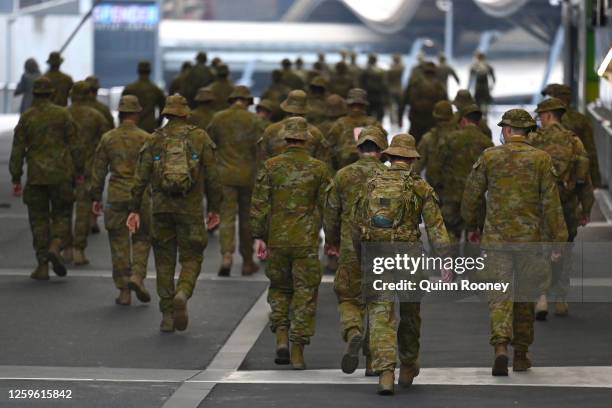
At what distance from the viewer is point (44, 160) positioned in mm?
16812

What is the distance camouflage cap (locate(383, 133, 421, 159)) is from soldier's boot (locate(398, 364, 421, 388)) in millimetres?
1362

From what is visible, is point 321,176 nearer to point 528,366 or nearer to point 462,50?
point 528,366

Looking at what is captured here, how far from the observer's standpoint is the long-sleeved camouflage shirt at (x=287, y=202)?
12484 millimetres

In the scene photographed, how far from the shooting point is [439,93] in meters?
27.5

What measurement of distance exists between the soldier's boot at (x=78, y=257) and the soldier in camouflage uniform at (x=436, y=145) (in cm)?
377

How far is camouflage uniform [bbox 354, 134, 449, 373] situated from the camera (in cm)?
1106

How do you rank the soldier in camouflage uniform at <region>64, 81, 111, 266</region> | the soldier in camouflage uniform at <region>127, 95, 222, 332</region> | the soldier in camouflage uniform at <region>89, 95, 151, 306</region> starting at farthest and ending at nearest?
the soldier in camouflage uniform at <region>64, 81, 111, 266</region>, the soldier in camouflage uniform at <region>89, 95, 151, 306</region>, the soldier in camouflage uniform at <region>127, 95, 222, 332</region>

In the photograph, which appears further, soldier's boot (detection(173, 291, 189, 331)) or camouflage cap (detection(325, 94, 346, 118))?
camouflage cap (detection(325, 94, 346, 118))

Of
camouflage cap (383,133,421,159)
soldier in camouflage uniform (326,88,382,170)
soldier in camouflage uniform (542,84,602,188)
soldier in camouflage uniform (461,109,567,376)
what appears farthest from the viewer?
soldier in camouflage uniform (326,88,382,170)

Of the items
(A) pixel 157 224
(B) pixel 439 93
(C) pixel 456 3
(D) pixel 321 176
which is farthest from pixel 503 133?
(C) pixel 456 3

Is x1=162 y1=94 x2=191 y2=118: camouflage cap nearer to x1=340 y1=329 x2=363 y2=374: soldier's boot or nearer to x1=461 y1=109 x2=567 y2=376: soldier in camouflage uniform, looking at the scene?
x1=461 y1=109 x2=567 y2=376: soldier in camouflage uniform

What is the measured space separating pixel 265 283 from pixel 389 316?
6.32 m

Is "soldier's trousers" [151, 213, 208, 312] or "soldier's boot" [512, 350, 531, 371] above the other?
"soldier's trousers" [151, 213, 208, 312]

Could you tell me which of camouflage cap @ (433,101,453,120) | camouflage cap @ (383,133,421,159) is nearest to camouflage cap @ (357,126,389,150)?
camouflage cap @ (383,133,421,159)
